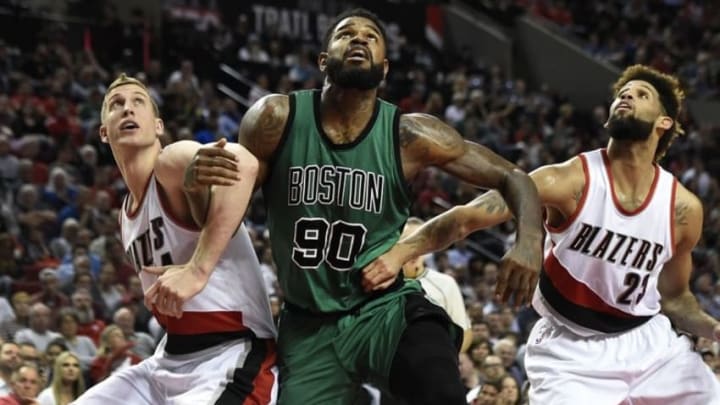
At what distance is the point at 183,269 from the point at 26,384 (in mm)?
2966

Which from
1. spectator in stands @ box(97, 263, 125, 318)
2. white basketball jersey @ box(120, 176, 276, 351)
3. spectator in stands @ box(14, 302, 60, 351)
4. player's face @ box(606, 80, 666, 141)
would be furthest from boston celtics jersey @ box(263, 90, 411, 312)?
spectator in stands @ box(97, 263, 125, 318)

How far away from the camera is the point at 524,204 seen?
4504mm

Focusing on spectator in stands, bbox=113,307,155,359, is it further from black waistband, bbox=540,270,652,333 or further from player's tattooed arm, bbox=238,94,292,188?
player's tattooed arm, bbox=238,94,292,188

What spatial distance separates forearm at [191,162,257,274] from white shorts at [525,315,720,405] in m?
1.74

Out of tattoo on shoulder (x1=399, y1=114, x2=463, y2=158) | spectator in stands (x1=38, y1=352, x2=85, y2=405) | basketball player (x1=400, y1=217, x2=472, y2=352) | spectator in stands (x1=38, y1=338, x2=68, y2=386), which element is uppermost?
tattoo on shoulder (x1=399, y1=114, x2=463, y2=158)

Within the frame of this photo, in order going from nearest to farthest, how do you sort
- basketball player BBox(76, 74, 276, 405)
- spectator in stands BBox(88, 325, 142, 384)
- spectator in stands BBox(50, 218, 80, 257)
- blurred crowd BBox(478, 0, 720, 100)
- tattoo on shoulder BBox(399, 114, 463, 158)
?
basketball player BBox(76, 74, 276, 405) → tattoo on shoulder BBox(399, 114, 463, 158) → spectator in stands BBox(88, 325, 142, 384) → spectator in stands BBox(50, 218, 80, 257) → blurred crowd BBox(478, 0, 720, 100)

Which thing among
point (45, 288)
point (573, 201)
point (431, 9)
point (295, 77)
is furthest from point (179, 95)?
point (573, 201)

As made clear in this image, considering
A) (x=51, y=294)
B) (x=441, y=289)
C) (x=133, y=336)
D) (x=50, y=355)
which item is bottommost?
(x=51, y=294)

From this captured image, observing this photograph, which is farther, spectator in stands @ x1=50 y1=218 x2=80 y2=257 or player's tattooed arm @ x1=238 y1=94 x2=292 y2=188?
spectator in stands @ x1=50 y1=218 x2=80 y2=257

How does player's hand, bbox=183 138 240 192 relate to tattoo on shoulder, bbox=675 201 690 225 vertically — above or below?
above

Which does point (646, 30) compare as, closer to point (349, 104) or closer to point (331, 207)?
point (349, 104)

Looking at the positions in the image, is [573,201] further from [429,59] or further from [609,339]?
[429,59]

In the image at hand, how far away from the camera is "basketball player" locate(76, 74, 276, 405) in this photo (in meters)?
4.37

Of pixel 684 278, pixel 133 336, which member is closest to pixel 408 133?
pixel 684 278
